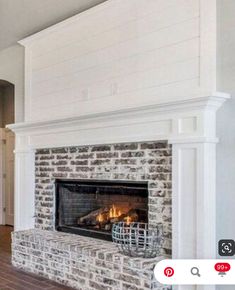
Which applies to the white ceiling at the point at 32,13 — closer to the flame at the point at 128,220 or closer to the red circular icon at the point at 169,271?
the flame at the point at 128,220

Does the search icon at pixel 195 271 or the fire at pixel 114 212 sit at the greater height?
the search icon at pixel 195 271

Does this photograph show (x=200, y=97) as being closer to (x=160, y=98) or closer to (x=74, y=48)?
(x=160, y=98)

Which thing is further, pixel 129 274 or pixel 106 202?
pixel 106 202

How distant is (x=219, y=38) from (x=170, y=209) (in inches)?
52.6

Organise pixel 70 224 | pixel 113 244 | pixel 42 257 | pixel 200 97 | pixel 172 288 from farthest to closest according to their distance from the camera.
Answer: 1. pixel 70 224
2. pixel 42 257
3. pixel 113 244
4. pixel 172 288
5. pixel 200 97

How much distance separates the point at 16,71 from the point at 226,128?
3066mm

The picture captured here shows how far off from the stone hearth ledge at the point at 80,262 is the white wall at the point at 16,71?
1.54 metres

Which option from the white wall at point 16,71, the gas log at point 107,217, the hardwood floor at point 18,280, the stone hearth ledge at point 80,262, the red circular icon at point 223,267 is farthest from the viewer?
the white wall at point 16,71

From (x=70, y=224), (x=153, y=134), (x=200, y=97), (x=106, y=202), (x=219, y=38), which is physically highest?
(x=219, y=38)

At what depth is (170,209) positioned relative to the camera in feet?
10.2

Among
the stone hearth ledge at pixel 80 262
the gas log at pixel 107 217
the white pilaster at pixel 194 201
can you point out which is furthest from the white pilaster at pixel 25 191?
the white pilaster at pixel 194 201

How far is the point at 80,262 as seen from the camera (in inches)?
139

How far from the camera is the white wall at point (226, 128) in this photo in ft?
9.00

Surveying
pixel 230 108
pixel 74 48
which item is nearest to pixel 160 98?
pixel 230 108
